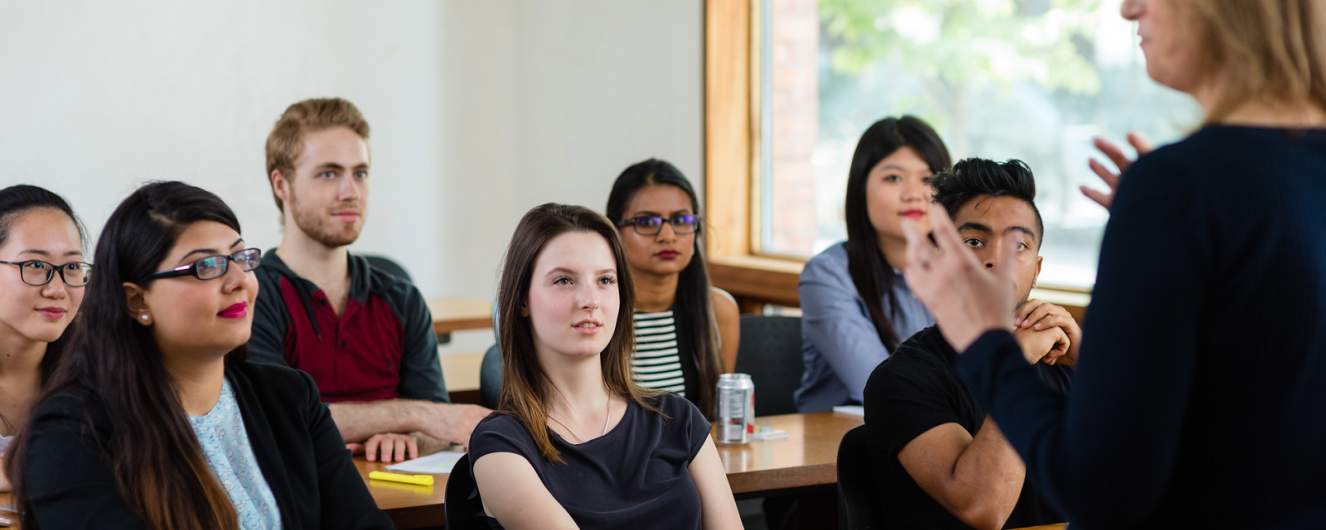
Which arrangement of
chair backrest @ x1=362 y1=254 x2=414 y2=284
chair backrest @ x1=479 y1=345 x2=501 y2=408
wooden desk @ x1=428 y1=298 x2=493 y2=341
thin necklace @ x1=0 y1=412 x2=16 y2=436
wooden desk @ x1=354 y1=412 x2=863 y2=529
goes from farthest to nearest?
wooden desk @ x1=428 y1=298 x2=493 y2=341, chair backrest @ x1=362 y1=254 x2=414 y2=284, chair backrest @ x1=479 y1=345 x2=501 y2=408, thin necklace @ x1=0 y1=412 x2=16 y2=436, wooden desk @ x1=354 y1=412 x2=863 y2=529

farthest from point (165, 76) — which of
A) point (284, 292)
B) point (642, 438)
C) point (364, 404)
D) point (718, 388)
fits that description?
point (642, 438)

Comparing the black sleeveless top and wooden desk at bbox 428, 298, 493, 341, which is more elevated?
the black sleeveless top

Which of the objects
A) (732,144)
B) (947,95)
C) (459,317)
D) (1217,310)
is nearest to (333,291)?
(459,317)

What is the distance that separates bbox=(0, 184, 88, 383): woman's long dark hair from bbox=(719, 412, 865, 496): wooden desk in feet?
4.36

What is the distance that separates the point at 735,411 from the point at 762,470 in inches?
10.6

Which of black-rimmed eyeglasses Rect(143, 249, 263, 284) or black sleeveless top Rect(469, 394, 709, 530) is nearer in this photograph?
black-rimmed eyeglasses Rect(143, 249, 263, 284)

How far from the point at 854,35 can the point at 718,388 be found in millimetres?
2202

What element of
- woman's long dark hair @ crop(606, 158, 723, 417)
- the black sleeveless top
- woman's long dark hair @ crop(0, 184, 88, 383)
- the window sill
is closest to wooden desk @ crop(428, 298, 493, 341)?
the window sill

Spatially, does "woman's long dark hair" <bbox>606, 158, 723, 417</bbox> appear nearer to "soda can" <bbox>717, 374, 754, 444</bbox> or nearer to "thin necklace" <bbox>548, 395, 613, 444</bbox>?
"soda can" <bbox>717, 374, 754, 444</bbox>

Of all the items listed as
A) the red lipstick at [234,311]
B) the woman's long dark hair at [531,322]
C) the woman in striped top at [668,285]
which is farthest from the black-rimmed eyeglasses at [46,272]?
the woman in striped top at [668,285]

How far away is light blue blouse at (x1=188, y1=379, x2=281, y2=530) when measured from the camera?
200 cm

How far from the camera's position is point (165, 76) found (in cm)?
537

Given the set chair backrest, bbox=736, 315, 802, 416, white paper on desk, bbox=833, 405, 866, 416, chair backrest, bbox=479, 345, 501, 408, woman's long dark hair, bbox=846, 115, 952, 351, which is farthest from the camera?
chair backrest, bbox=736, 315, 802, 416

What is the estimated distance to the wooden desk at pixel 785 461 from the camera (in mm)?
2643
